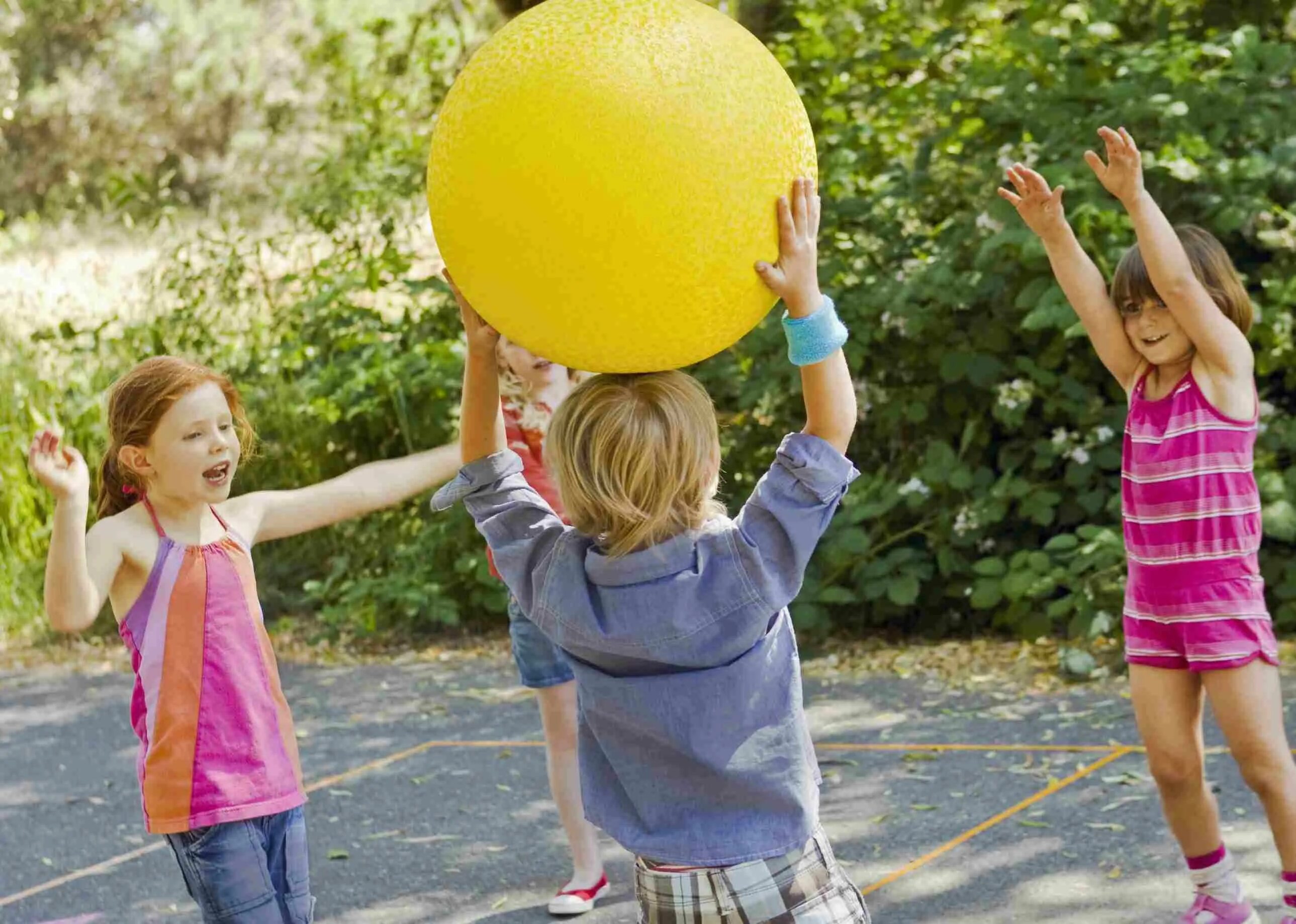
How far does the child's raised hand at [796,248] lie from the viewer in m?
1.96

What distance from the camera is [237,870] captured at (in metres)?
2.56

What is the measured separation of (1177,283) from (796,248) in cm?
132

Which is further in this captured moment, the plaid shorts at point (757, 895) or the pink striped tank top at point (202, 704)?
the pink striped tank top at point (202, 704)

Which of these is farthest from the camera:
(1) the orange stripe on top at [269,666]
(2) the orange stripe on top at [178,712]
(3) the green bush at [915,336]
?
(3) the green bush at [915,336]

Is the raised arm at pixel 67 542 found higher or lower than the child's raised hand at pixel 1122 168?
lower

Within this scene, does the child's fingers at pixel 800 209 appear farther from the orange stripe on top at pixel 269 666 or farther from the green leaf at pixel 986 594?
the green leaf at pixel 986 594

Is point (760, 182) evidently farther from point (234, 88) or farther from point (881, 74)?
point (234, 88)

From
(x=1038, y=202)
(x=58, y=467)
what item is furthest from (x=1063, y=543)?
(x=58, y=467)

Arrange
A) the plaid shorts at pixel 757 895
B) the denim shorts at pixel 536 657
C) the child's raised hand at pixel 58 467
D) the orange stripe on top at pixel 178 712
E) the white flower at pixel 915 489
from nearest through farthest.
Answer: the plaid shorts at pixel 757 895, the child's raised hand at pixel 58 467, the orange stripe on top at pixel 178 712, the denim shorts at pixel 536 657, the white flower at pixel 915 489

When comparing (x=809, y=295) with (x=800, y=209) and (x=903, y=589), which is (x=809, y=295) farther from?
(x=903, y=589)

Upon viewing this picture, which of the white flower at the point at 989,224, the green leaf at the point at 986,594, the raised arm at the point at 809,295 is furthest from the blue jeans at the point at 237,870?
the white flower at the point at 989,224

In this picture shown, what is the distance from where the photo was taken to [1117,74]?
6.35m

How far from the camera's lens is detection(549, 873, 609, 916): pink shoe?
143 inches

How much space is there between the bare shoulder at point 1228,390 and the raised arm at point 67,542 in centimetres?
207
